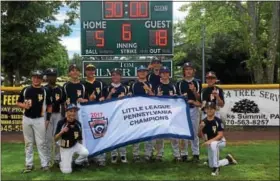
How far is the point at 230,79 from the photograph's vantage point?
37031 mm

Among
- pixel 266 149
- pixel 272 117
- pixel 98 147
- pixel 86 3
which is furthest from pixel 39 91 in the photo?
pixel 272 117

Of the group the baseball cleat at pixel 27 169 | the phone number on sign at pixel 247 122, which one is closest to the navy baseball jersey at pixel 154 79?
the baseball cleat at pixel 27 169

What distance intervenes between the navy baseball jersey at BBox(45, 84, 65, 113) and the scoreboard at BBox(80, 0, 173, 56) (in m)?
3.26

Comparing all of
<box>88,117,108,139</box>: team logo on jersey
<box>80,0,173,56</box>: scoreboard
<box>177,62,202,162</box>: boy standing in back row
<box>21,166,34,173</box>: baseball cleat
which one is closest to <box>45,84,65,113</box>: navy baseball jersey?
<box>88,117,108,139</box>: team logo on jersey

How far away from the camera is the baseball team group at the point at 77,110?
8672 mm

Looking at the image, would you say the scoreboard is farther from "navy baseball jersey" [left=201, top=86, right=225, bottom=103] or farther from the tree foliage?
the tree foliage

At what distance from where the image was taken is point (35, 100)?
8609mm

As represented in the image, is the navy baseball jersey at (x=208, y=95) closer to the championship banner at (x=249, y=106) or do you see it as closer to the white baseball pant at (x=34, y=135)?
the white baseball pant at (x=34, y=135)

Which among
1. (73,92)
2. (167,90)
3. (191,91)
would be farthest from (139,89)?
(73,92)

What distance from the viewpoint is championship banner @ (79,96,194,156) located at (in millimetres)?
9047

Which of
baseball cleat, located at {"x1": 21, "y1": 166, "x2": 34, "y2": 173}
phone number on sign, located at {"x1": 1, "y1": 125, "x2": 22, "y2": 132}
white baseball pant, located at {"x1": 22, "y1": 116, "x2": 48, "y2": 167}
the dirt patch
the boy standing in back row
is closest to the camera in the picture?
white baseball pant, located at {"x1": 22, "y1": 116, "x2": 48, "y2": 167}

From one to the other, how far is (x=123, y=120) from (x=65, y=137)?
123 centimetres

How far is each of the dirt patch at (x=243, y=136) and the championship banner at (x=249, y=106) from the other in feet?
1.33

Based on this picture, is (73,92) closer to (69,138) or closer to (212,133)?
(69,138)
